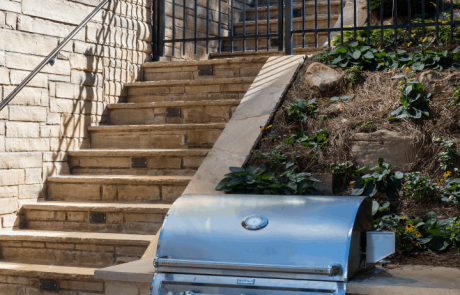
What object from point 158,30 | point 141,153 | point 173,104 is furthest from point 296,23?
point 141,153

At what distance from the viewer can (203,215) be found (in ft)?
7.29

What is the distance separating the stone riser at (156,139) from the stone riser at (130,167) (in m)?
0.26

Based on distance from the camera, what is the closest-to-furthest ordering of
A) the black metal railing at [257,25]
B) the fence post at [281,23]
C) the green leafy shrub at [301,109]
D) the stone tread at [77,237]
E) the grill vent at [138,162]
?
the stone tread at [77,237] → the green leafy shrub at [301,109] → the grill vent at [138,162] → the black metal railing at [257,25] → the fence post at [281,23]

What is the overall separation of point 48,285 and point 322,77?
268 centimetres

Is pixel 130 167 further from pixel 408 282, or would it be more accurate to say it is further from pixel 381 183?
pixel 408 282

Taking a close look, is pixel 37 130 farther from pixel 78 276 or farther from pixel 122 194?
pixel 78 276

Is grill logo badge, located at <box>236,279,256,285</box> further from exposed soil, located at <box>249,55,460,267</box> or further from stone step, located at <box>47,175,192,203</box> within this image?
stone step, located at <box>47,175,192,203</box>

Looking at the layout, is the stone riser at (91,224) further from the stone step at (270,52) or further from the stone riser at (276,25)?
the stone riser at (276,25)

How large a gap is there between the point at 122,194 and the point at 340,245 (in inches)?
101

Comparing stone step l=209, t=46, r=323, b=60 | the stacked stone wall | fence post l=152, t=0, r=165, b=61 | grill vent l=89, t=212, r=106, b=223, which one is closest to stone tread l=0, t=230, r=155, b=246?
grill vent l=89, t=212, r=106, b=223

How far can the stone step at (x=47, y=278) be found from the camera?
11.5 ft

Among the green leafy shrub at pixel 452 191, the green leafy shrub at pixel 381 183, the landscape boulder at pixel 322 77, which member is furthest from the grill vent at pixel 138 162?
the green leafy shrub at pixel 452 191

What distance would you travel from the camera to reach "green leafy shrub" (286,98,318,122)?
391 centimetres

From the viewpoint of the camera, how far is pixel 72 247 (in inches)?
147
